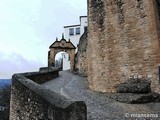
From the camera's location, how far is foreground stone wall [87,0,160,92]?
11.7 metres

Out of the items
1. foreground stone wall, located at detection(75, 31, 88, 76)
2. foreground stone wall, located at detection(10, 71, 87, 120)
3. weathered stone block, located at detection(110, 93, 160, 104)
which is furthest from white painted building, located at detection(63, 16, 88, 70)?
foreground stone wall, located at detection(10, 71, 87, 120)

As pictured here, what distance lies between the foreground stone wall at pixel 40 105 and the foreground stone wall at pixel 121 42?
485 cm

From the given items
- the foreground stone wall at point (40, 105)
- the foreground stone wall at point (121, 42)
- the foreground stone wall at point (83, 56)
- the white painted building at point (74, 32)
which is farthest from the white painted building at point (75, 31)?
the foreground stone wall at point (40, 105)

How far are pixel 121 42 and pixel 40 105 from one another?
6665mm

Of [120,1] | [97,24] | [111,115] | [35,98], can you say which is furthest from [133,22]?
[35,98]

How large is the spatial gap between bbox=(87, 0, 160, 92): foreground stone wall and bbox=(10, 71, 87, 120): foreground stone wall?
4846 mm

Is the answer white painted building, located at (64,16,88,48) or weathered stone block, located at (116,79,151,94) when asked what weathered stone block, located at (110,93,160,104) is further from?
white painted building, located at (64,16,88,48)

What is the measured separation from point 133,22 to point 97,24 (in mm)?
2456

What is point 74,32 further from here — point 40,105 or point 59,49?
point 40,105

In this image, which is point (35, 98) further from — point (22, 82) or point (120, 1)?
point (120, 1)

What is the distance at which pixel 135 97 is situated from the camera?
10.9 metres

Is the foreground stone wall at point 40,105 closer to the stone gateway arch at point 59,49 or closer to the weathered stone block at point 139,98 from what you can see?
the weathered stone block at point 139,98

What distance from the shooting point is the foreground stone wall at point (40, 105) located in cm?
627

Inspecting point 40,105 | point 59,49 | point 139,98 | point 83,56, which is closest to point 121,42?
point 139,98
